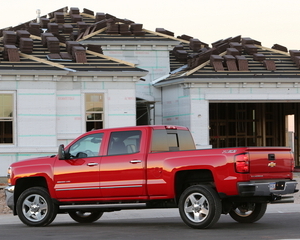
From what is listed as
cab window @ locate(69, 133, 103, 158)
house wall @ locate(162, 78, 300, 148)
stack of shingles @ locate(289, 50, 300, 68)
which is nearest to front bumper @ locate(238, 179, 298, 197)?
cab window @ locate(69, 133, 103, 158)

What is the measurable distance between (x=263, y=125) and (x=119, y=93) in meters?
11.5

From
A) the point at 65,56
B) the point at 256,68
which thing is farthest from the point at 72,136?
the point at 256,68

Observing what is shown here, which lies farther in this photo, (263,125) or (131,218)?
(263,125)

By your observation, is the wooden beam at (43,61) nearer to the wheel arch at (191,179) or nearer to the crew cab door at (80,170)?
the crew cab door at (80,170)

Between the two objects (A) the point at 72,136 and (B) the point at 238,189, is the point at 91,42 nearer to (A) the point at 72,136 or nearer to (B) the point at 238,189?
(A) the point at 72,136

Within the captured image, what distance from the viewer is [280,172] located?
11141 millimetres

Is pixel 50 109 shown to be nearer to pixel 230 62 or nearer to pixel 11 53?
pixel 11 53

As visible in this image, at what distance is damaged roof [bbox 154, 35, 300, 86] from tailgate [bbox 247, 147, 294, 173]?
576 inches

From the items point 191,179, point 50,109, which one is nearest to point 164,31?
point 50,109

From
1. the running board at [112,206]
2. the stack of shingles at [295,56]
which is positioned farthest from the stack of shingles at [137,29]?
the running board at [112,206]

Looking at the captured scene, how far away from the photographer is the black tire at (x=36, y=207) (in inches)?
488

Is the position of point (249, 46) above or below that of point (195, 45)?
below

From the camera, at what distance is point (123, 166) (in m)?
11.7

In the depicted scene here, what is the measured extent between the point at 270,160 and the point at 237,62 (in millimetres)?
16687
